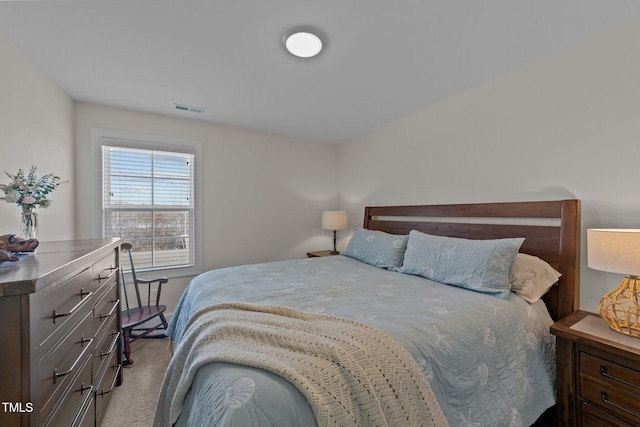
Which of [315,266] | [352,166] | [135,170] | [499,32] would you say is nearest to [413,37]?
[499,32]

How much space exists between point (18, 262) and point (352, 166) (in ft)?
11.6

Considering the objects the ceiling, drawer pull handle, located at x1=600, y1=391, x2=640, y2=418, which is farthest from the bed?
the ceiling

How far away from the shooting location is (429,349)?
1.18 m

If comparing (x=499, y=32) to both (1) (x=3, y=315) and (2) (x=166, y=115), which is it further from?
(2) (x=166, y=115)

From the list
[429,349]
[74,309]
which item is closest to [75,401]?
[74,309]

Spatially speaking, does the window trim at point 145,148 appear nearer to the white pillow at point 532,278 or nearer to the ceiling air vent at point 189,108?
the ceiling air vent at point 189,108

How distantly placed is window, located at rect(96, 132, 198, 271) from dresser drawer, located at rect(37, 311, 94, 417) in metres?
1.82

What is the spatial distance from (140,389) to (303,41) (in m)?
2.80

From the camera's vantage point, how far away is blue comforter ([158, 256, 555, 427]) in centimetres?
84

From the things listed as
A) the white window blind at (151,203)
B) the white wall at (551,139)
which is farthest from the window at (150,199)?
the white wall at (551,139)

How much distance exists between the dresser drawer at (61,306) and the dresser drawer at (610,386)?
2.41m

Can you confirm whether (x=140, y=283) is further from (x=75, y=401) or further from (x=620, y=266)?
(x=620, y=266)

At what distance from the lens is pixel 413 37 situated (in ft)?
5.83

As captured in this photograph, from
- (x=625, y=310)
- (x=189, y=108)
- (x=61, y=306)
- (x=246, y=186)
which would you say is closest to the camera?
(x=61, y=306)
